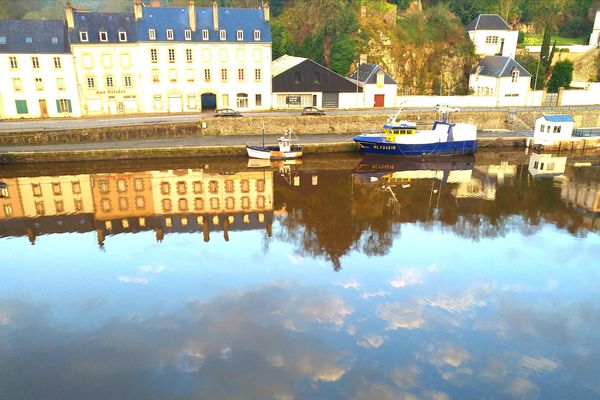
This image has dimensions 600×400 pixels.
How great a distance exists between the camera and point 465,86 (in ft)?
149

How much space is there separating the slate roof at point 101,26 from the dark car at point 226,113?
7.93 metres

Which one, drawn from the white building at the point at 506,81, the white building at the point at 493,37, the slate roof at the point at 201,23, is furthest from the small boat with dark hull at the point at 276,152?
the white building at the point at 493,37

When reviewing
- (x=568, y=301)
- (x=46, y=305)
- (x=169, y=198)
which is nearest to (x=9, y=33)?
(x=169, y=198)

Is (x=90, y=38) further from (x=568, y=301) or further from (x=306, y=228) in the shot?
(x=568, y=301)

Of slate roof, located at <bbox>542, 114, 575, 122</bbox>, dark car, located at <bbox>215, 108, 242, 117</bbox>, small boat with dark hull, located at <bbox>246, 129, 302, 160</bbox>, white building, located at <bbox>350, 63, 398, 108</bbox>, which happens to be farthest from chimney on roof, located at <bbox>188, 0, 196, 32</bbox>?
slate roof, located at <bbox>542, 114, 575, 122</bbox>

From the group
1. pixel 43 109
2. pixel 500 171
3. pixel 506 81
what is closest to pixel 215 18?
pixel 43 109

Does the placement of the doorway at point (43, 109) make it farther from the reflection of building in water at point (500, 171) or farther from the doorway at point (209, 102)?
the reflection of building in water at point (500, 171)

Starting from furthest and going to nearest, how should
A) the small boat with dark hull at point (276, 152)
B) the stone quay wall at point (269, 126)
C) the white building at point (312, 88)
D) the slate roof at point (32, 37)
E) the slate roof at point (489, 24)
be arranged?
the slate roof at point (489, 24)
the white building at point (312, 88)
the slate roof at point (32, 37)
the stone quay wall at point (269, 126)
the small boat with dark hull at point (276, 152)

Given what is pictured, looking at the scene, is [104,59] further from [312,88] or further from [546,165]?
[546,165]

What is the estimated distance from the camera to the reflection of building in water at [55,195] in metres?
21.6

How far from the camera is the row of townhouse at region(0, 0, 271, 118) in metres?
33.6

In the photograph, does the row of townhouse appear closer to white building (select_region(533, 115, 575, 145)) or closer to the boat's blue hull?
the boat's blue hull

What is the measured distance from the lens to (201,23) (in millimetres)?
35438

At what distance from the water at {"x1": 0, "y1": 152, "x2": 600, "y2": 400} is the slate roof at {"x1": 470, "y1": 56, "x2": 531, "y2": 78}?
757 inches
